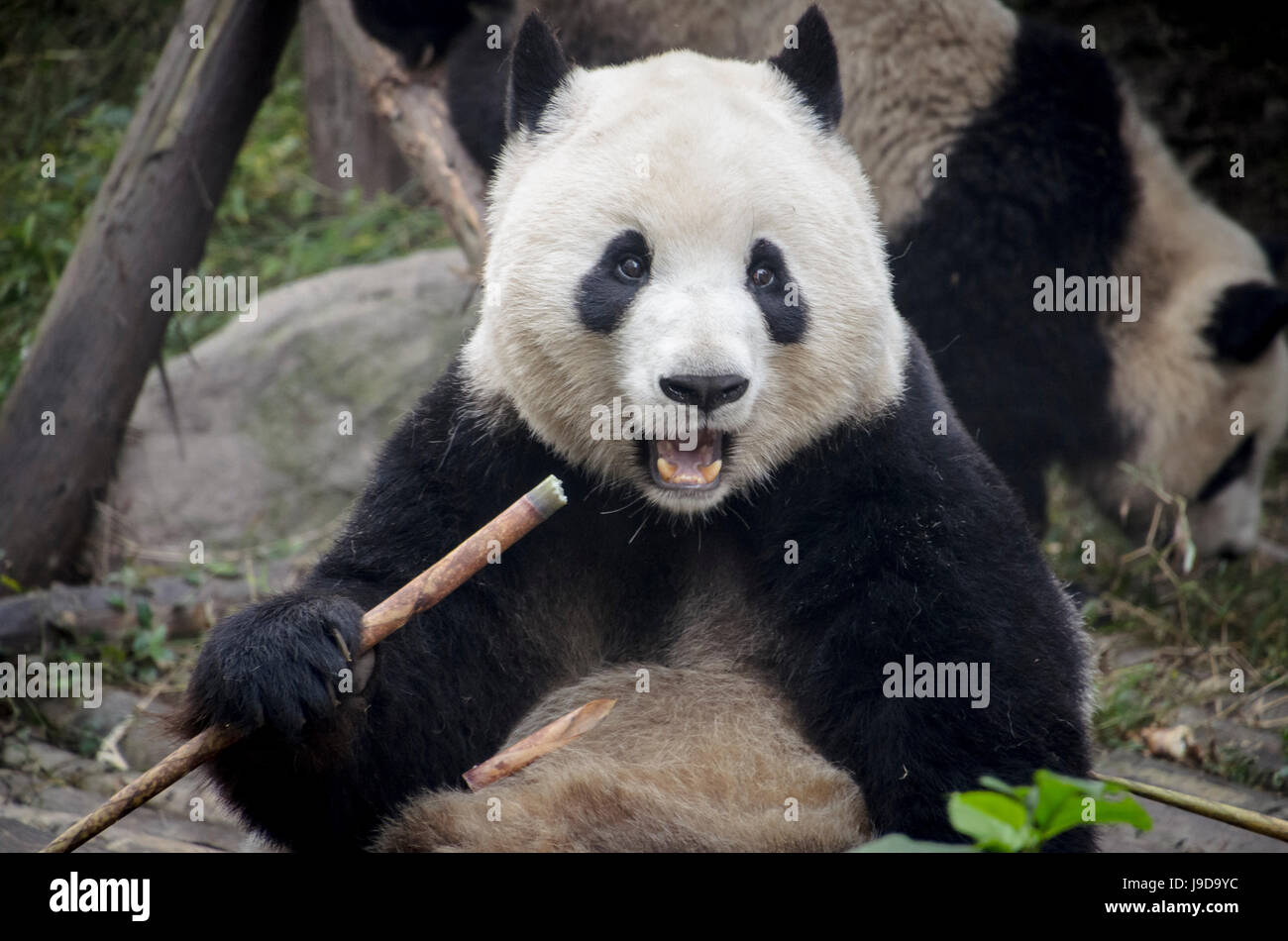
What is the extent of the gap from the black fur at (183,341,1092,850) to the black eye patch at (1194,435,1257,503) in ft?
11.0

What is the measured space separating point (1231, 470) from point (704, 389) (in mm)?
4403

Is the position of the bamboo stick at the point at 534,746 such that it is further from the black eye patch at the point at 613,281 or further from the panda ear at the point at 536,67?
the panda ear at the point at 536,67

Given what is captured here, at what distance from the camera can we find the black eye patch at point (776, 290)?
119 inches

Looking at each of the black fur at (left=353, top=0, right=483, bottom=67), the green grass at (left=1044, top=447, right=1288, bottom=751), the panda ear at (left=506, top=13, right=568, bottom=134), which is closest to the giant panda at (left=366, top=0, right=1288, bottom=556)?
the black fur at (left=353, top=0, right=483, bottom=67)

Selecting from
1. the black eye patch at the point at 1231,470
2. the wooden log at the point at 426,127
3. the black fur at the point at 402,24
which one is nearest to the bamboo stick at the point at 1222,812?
the wooden log at the point at 426,127

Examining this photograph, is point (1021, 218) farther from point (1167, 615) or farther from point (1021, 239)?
point (1167, 615)

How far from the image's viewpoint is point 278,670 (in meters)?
2.88

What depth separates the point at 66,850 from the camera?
2662 mm

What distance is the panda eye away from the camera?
3.02 m

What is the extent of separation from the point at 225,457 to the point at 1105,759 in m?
4.31

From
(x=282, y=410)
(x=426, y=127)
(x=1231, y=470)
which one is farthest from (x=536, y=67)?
(x=1231, y=470)
